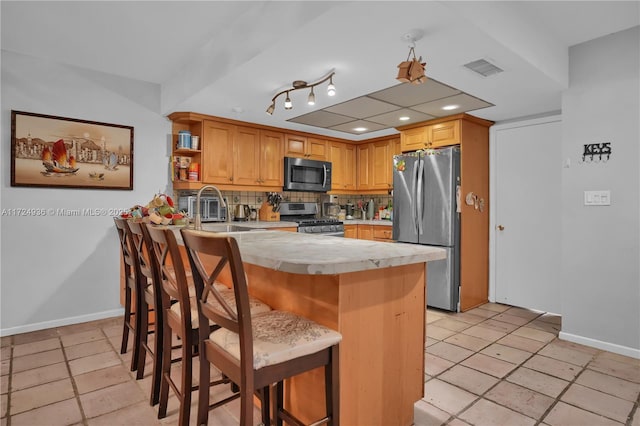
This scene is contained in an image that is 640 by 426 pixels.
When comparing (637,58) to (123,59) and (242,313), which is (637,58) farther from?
(123,59)

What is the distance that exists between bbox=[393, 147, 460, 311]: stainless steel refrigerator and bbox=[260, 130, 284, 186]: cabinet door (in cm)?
154

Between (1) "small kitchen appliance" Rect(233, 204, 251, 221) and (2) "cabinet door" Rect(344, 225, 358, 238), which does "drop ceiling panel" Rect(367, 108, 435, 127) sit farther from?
(1) "small kitchen appliance" Rect(233, 204, 251, 221)

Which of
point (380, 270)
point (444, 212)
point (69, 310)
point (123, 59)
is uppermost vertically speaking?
point (123, 59)

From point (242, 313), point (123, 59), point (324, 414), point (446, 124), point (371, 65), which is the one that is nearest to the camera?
point (242, 313)

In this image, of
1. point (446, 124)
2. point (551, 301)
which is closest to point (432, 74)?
point (446, 124)

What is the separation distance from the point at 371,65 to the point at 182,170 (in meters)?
2.42

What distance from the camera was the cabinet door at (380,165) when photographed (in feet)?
18.0

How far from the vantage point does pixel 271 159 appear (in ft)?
15.6

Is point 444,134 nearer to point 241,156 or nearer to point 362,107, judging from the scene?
point 362,107

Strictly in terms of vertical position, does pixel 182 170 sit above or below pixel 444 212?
above

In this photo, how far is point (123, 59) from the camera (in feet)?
11.0

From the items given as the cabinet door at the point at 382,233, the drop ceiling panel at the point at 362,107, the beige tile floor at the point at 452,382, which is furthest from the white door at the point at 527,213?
the drop ceiling panel at the point at 362,107

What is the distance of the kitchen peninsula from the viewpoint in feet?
4.70

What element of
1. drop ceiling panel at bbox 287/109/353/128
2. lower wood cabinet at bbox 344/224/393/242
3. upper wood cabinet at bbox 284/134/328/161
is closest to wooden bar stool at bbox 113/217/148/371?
drop ceiling panel at bbox 287/109/353/128
